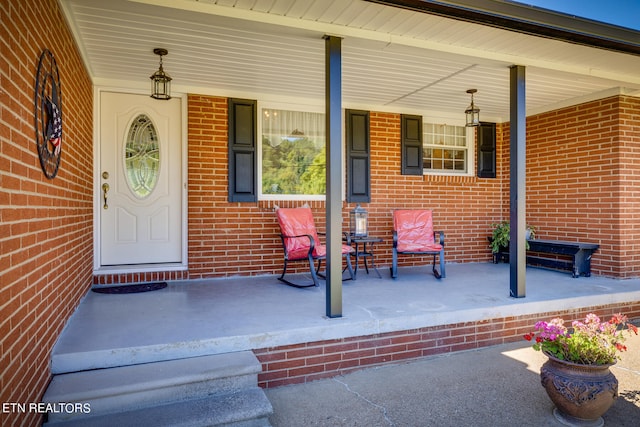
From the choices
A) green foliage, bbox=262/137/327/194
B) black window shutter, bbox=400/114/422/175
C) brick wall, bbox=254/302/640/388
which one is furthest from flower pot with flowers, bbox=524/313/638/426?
black window shutter, bbox=400/114/422/175

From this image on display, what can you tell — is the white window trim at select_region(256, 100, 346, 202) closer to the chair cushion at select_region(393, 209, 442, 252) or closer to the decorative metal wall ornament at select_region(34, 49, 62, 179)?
the chair cushion at select_region(393, 209, 442, 252)

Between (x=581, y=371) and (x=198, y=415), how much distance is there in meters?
2.22

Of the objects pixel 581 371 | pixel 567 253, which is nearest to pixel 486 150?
pixel 567 253

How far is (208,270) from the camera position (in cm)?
514

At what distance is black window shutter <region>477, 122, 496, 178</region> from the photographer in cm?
671

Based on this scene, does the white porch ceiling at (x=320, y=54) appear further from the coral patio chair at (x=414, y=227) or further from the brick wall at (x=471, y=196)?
the coral patio chair at (x=414, y=227)

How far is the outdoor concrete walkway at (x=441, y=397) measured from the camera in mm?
2521

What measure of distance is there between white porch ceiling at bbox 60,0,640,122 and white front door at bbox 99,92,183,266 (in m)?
0.30

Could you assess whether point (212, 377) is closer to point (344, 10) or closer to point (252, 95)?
point (344, 10)

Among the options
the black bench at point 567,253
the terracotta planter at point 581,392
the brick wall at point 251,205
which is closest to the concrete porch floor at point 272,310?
the black bench at point 567,253

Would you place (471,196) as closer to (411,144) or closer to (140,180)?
(411,144)

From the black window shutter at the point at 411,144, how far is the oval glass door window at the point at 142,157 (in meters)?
3.39

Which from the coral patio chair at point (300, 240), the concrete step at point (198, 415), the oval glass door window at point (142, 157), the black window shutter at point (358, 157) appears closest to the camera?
the concrete step at point (198, 415)

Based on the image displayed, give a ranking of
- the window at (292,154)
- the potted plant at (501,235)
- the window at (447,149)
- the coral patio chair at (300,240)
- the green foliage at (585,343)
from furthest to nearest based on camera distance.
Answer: the window at (447,149) → the potted plant at (501,235) → the window at (292,154) → the coral patio chair at (300,240) → the green foliage at (585,343)
